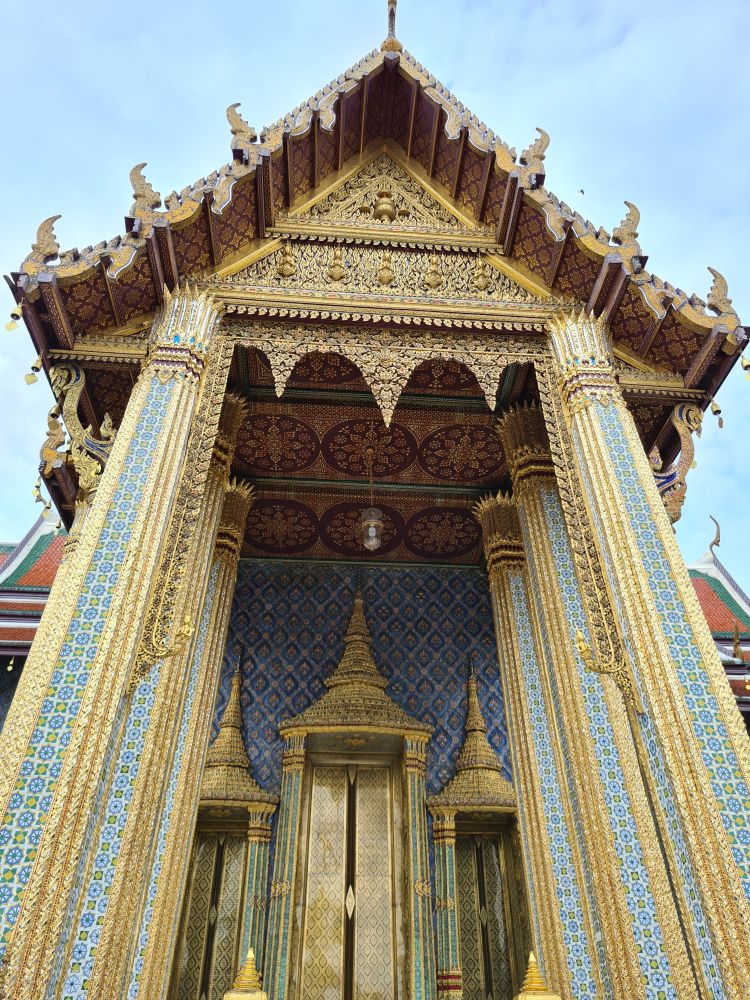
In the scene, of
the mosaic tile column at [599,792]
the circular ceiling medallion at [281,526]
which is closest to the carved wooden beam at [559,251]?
the mosaic tile column at [599,792]

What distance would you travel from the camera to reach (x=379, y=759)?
8750 millimetres

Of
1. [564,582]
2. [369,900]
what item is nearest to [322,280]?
[564,582]

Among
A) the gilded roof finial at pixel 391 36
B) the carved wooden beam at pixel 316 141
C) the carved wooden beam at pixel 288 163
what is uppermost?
the gilded roof finial at pixel 391 36

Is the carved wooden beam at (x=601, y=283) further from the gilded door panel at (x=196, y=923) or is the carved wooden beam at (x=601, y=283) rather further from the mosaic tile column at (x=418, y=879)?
the gilded door panel at (x=196, y=923)

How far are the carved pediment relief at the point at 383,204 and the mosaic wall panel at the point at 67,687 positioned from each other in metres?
3.25

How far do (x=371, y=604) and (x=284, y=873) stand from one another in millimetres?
3189

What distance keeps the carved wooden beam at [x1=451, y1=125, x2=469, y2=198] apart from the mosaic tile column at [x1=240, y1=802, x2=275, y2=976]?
6577mm

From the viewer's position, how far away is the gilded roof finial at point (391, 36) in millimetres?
7602

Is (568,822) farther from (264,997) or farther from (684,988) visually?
(264,997)

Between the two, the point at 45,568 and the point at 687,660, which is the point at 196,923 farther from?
the point at 687,660

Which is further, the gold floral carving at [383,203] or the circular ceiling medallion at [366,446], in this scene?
the circular ceiling medallion at [366,446]

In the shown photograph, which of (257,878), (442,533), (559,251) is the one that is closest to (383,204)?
(559,251)

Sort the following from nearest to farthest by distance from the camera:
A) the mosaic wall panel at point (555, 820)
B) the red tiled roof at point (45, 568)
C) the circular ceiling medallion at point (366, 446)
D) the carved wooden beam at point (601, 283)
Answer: the mosaic wall panel at point (555, 820)
the carved wooden beam at point (601, 283)
the circular ceiling medallion at point (366, 446)
the red tiled roof at point (45, 568)

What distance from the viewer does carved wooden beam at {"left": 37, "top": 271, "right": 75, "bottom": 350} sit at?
212 inches
